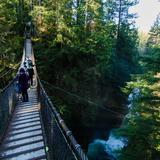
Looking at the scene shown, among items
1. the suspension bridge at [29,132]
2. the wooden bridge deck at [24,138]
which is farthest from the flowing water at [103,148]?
the suspension bridge at [29,132]

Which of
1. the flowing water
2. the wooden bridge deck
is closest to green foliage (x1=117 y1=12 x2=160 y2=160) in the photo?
the wooden bridge deck

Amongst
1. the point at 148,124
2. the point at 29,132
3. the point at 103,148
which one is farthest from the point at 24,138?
the point at 103,148

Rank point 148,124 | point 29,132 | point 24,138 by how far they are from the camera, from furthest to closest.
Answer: point 148,124, point 29,132, point 24,138

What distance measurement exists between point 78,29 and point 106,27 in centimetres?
378

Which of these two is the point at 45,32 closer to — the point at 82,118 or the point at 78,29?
the point at 78,29

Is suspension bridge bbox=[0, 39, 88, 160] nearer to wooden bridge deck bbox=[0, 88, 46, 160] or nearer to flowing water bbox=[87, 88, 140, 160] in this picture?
wooden bridge deck bbox=[0, 88, 46, 160]

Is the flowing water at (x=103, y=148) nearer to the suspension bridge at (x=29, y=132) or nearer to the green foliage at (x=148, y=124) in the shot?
the green foliage at (x=148, y=124)

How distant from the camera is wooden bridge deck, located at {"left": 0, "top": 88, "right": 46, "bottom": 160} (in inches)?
224

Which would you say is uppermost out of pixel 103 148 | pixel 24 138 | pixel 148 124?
pixel 24 138

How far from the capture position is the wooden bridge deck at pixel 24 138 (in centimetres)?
569

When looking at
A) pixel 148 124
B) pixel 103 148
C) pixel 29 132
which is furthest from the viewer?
pixel 103 148

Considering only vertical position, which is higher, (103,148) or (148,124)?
(148,124)

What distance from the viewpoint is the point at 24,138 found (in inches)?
262

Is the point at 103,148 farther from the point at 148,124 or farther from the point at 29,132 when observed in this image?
the point at 29,132
